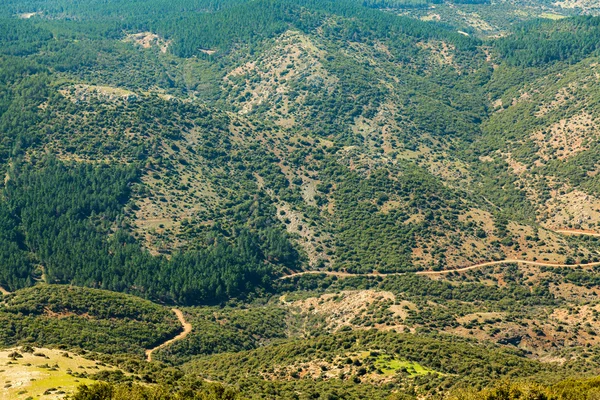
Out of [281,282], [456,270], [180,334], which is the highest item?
[456,270]

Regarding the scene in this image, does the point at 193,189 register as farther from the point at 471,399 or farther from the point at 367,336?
the point at 471,399

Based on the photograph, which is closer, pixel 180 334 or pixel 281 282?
pixel 180 334

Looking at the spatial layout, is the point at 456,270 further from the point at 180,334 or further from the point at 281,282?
the point at 180,334

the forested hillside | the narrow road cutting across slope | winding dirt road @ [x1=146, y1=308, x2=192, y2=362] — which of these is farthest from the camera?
the narrow road cutting across slope

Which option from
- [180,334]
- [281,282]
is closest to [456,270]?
[281,282]

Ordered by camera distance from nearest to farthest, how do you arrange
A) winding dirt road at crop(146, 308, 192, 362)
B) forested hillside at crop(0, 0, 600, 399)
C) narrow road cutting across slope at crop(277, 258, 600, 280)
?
forested hillside at crop(0, 0, 600, 399)
winding dirt road at crop(146, 308, 192, 362)
narrow road cutting across slope at crop(277, 258, 600, 280)

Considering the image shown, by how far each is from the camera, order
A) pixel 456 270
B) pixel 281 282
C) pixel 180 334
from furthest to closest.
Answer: pixel 281 282
pixel 456 270
pixel 180 334

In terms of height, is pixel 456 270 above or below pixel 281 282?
above

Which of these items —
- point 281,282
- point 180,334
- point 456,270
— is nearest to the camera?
point 180,334

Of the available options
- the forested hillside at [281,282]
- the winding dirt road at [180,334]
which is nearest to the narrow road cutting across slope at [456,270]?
the forested hillside at [281,282]

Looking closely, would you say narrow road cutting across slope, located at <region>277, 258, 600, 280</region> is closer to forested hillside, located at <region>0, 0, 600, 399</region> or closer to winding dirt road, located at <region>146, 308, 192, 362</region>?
forested hillside, located at <region>0, 0, 600, 399</region>

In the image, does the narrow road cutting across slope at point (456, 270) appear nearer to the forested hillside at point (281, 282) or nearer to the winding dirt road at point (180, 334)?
the forested hillside at point (281, 282)

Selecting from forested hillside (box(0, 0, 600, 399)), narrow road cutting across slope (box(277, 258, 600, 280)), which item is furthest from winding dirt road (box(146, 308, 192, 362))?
narrow road cutting across slope (box(277, 258, 600, 280))
